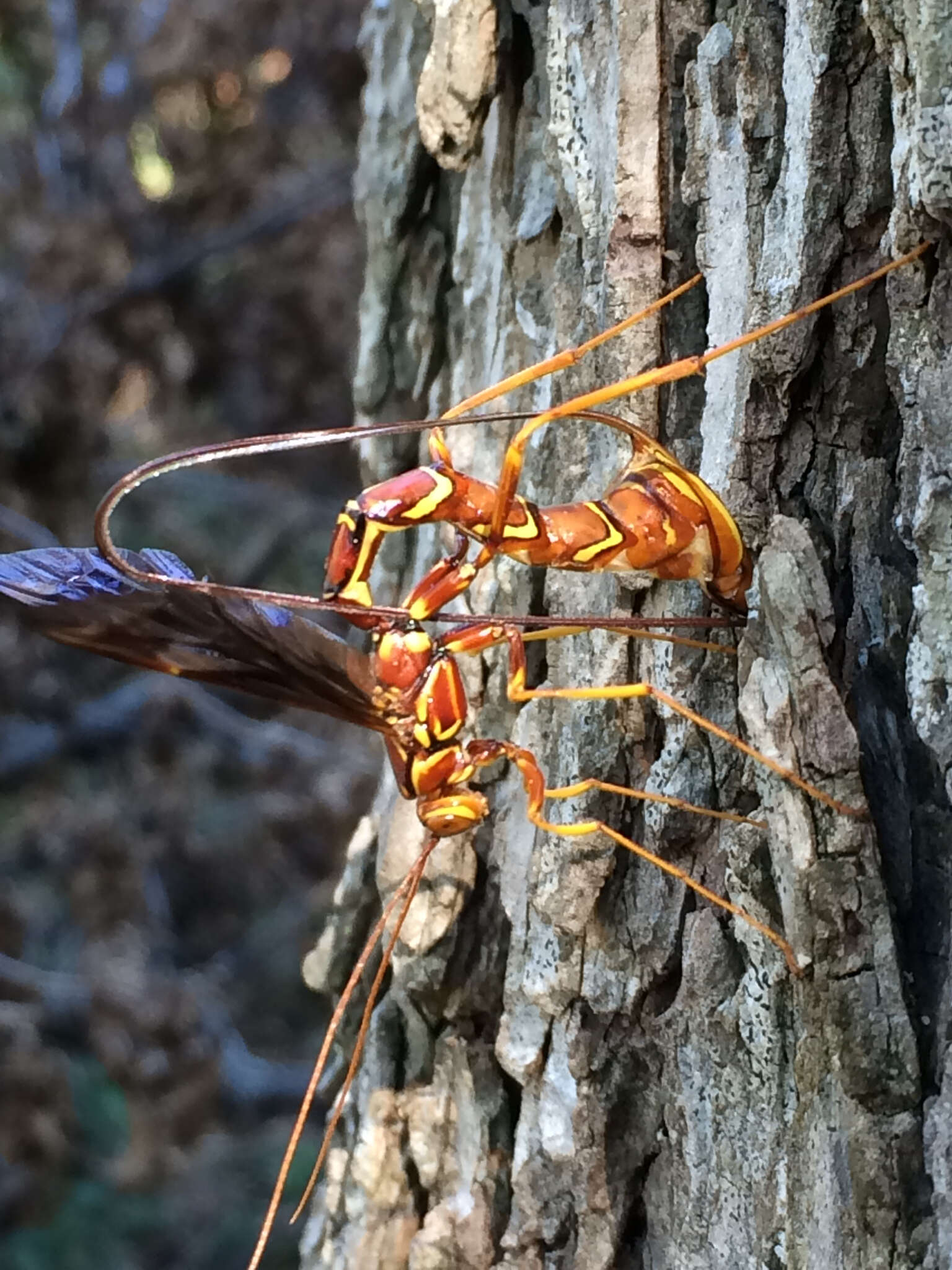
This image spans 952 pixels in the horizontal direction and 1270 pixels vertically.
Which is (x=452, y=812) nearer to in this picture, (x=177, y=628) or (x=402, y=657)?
(x=402, y=657)

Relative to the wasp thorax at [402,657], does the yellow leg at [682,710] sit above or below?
below

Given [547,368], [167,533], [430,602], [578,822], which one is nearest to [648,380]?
[547,368]

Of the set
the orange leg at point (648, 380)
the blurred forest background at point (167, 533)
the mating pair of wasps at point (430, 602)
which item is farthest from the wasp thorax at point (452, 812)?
the blurred forest background at point (167, 533)

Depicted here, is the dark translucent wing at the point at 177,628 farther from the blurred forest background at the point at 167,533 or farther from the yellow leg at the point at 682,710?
the blurred forest background at the point at 167,533

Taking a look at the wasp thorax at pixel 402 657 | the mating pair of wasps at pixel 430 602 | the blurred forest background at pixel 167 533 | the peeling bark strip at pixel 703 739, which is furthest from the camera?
the blurred forest background at pixel 167 533

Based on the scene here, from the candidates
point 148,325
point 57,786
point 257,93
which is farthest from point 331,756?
point 257,93

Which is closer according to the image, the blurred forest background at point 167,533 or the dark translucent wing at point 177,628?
the dark translucent wing at point 177,628
